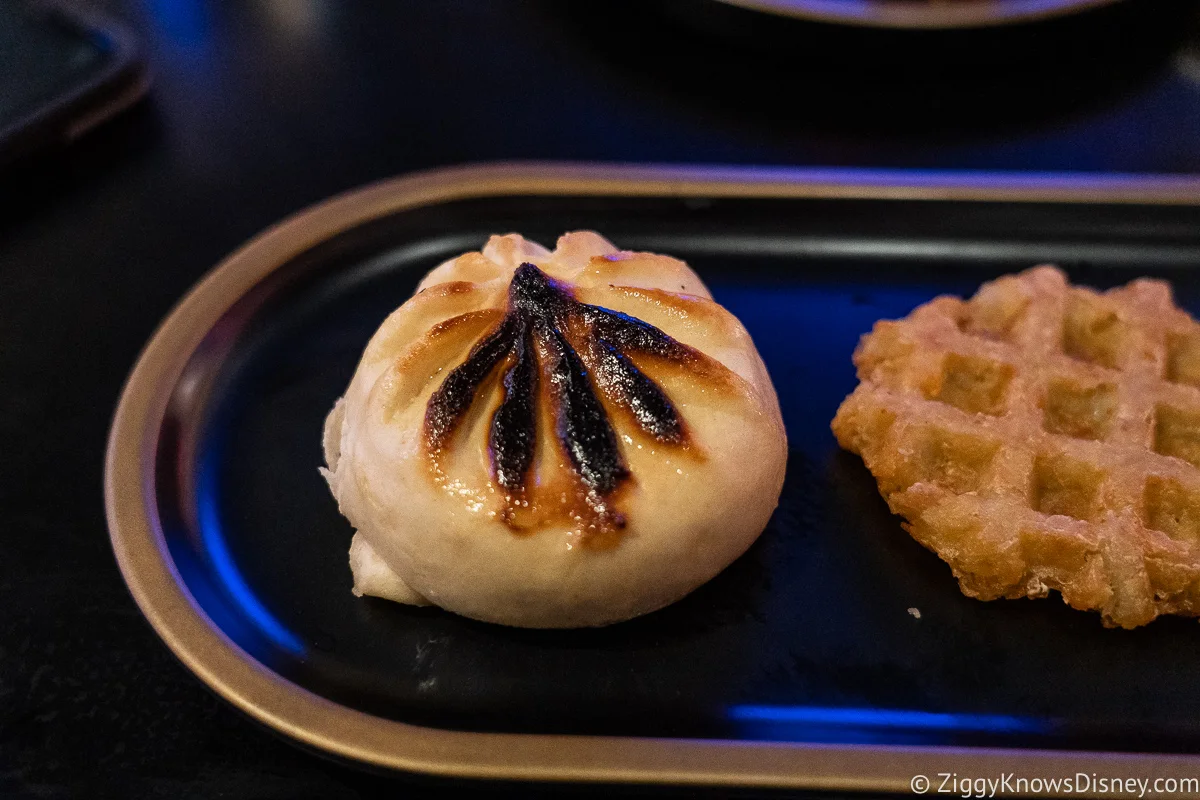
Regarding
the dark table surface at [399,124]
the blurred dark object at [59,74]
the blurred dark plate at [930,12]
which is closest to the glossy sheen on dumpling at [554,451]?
the dark table surface at [399,124]

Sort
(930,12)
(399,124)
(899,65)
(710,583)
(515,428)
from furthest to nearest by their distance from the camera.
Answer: (399,124) → (899,65) → (930,12) → (710,583) → (515,428)

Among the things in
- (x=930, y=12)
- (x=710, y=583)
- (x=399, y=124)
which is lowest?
(x=710, y=583)

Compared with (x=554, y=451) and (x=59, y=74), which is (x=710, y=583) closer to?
(x=554, y=451)

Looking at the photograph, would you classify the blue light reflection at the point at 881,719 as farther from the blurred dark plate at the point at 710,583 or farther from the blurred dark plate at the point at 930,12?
the blurred dark plate at the point at 930,12

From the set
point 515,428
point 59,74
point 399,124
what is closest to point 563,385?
point 515,428

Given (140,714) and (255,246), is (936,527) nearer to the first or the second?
(140,714)

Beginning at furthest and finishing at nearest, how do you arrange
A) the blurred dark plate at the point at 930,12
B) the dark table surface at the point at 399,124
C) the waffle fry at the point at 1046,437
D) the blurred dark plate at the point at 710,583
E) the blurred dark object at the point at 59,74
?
the blurred dark plate at the point at 930,12 < the blurred dark object at the point at 59,74 < the dark table surface at the point at 399,124 < the waffle fry at the point at 1046,437 < the blurred dark plate at the point at 710,583

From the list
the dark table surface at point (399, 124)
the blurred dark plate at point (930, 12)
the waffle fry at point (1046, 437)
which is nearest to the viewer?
the waffle fry at point (1046, 437)

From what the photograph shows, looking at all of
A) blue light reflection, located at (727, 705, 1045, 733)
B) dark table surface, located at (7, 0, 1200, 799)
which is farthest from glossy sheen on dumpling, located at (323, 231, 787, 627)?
dark table surface, located at (7, 0, 1200, 799)
